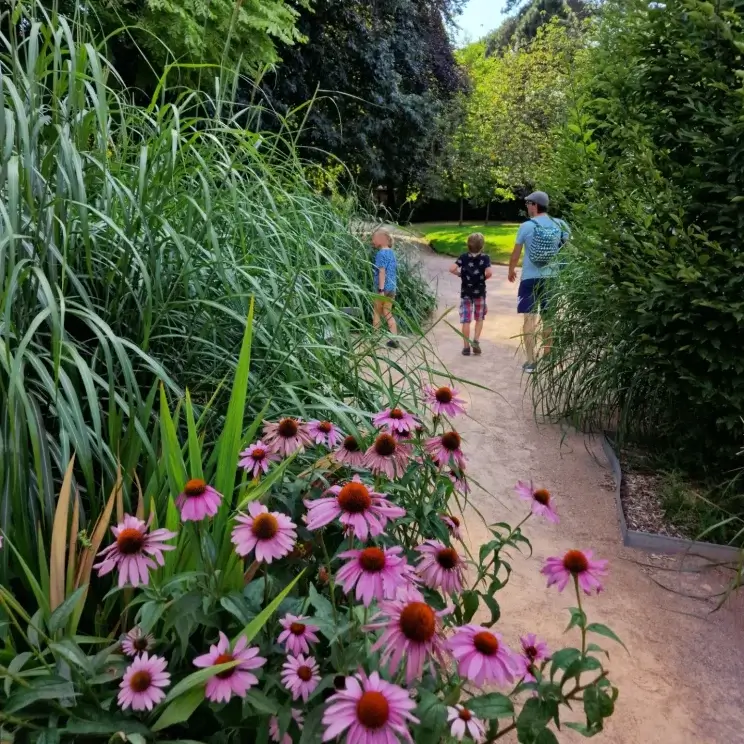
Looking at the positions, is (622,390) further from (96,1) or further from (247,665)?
(96,1)

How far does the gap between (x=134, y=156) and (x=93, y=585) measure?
1.75 meters

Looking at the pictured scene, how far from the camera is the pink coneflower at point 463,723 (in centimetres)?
89

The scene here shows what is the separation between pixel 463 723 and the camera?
35.4 inches

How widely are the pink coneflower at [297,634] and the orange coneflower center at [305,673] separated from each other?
3 centimetres

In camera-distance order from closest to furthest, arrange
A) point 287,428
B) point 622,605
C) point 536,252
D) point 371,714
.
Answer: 1. point 371,714
2. point 287,428
3. point 622,605
4. point 536,252

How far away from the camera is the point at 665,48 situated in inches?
125

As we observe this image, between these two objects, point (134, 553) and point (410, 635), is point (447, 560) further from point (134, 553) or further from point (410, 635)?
point (134, 553)

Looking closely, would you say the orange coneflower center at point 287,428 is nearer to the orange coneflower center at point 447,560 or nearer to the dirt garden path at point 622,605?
the orange coneflower center at point 447,560

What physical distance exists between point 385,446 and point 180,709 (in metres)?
0.62

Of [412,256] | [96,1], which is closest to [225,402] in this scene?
[96,1]

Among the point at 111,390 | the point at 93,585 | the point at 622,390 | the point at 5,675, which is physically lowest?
the point at 622,390

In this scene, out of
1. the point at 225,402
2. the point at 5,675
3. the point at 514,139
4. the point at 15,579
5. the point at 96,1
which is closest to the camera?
the point at 5,675

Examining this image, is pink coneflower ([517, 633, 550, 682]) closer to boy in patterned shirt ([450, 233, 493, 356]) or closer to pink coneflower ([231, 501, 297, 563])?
pink coneflower ([231, 501, 297, 563])

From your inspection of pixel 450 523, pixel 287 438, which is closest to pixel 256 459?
pixel 287 438
